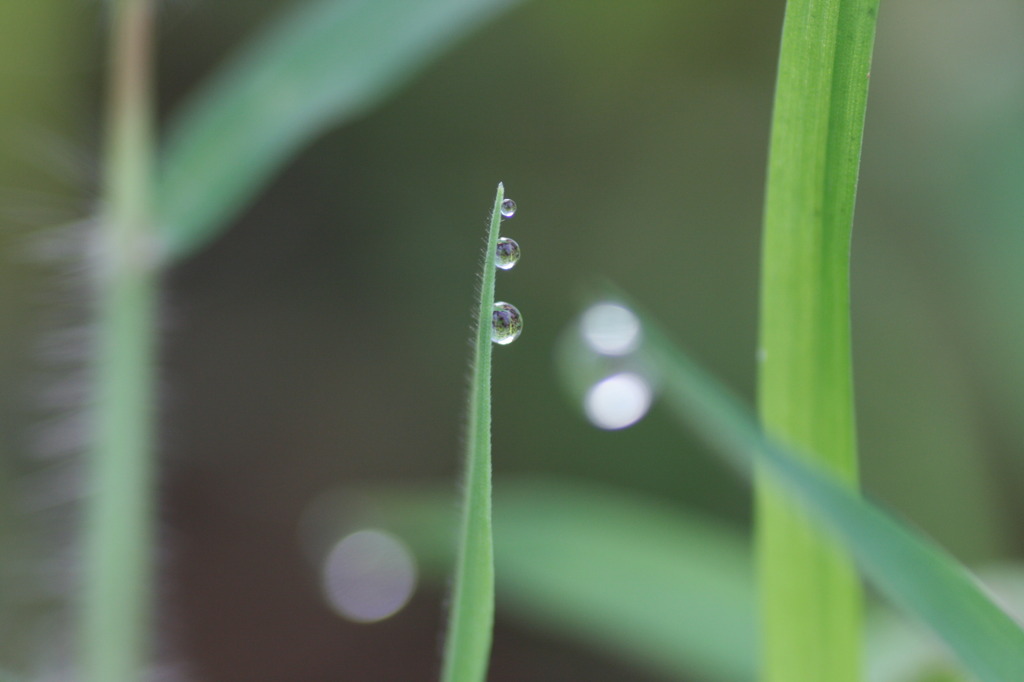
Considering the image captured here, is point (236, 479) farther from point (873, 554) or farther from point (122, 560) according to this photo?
point (873, 554)

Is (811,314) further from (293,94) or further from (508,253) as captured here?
(293,94)

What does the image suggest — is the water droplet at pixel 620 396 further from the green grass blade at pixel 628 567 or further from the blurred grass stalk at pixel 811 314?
the blurred grass stalk at pixel 811 314

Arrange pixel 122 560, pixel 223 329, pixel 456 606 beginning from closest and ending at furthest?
pixel 456 606, pixel 122 560, pixel 223 329

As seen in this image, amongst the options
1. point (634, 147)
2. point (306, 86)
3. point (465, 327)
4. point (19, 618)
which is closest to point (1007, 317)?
point (634, 147)

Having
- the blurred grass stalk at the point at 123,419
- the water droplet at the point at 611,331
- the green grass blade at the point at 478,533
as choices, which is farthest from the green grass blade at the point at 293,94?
the green grass blade at the point at 478,533

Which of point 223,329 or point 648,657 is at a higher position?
point 223,329

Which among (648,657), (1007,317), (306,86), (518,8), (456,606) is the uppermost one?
(518,8)
